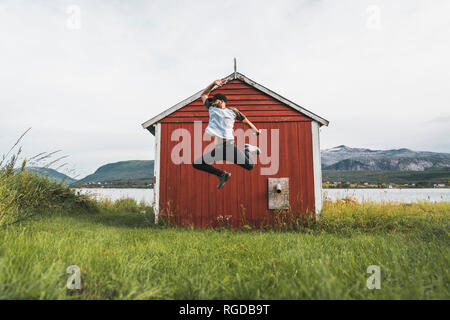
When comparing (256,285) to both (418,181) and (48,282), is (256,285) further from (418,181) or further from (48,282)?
(418,181)

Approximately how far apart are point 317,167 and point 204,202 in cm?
395

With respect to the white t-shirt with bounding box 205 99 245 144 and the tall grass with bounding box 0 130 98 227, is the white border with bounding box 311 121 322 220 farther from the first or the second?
the tall grass with bounding box 0 130 98 227

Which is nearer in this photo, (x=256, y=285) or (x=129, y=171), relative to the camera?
(x=256, y=285)

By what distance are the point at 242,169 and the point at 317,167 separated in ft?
8.20

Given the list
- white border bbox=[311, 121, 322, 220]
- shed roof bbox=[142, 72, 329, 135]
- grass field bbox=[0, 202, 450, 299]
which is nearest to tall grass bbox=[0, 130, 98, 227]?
grass field bbox=[0, 202, 450, 299]

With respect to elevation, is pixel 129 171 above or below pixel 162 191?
above

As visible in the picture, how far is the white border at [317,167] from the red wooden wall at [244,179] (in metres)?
0.13

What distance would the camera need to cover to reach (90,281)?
2348mm

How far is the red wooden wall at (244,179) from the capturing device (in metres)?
8.33

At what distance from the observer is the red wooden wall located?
833 centimetres

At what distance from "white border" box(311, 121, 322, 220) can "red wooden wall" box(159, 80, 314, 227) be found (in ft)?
0.43

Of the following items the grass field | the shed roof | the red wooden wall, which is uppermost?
the shed roof

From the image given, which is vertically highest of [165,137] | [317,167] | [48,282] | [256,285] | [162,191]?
[165,137]
